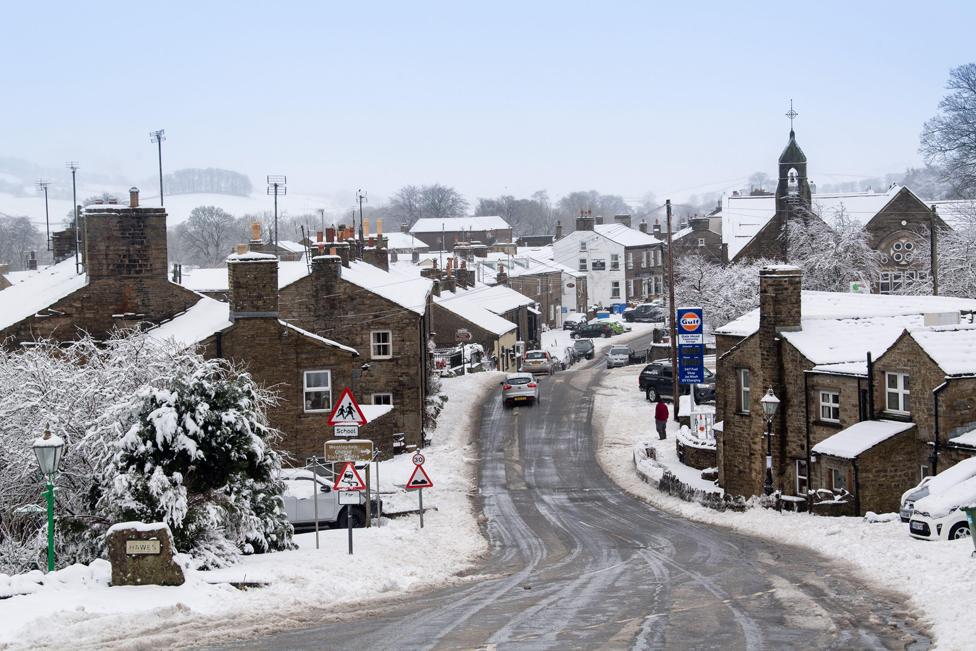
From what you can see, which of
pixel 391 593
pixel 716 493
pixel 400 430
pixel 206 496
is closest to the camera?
pixel 391 593

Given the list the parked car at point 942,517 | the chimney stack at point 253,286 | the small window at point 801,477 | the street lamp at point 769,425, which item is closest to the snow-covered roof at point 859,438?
the street lamp at point 769,425

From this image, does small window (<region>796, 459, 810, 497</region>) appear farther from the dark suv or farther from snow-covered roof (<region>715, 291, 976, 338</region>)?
the dark suv

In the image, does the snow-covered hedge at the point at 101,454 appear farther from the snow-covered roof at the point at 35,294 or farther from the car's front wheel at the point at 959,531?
the car's front wheel at the point at 959,531

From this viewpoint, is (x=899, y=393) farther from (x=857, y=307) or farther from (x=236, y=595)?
(x=236, y=595)

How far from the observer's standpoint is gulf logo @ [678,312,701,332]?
149 feet

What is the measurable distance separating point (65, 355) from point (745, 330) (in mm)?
20184

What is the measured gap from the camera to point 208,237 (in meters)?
178

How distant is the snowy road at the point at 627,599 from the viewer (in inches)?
608

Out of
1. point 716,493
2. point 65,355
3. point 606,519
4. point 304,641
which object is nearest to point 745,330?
point 716,493

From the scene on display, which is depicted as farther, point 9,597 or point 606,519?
point 606,519

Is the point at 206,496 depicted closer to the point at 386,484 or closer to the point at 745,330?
the point at 386,484

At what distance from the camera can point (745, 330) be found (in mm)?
37469

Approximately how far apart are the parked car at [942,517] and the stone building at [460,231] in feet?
440

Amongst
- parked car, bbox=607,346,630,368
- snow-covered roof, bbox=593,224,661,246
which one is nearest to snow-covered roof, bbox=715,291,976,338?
parked car, bbox=607,346,630,368
